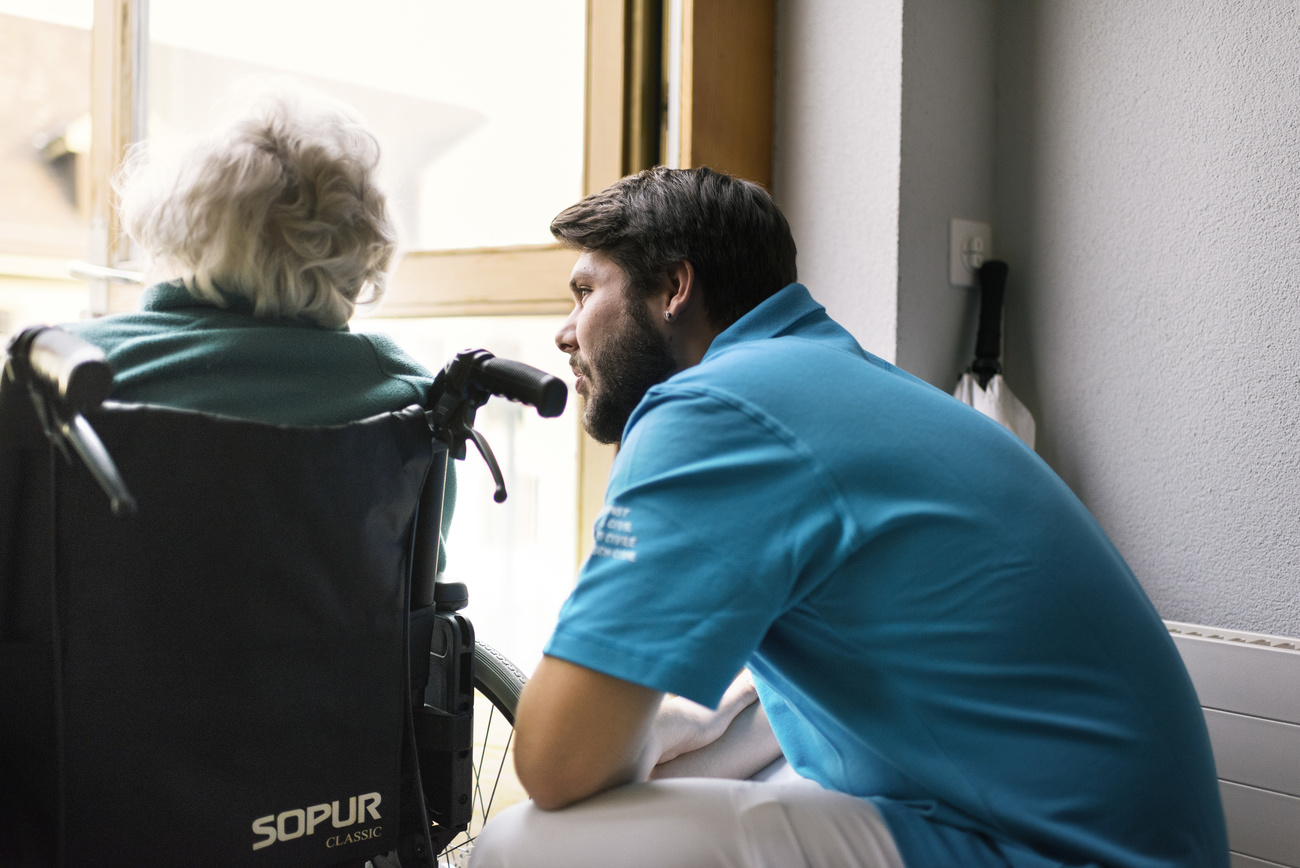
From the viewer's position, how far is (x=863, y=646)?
75 cm

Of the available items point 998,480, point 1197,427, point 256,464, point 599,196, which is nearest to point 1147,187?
point 1197,427

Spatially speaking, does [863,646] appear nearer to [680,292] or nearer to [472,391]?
[472,391]

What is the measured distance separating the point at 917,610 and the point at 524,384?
35cm

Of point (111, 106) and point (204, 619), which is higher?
point (111, 106)

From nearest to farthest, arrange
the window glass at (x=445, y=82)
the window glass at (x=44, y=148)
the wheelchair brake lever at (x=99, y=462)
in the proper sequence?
the wheelchair brake lever at (x=99, y=462) → the window glass at (x=445, y=82) → the window glass at (x=44, y=148)

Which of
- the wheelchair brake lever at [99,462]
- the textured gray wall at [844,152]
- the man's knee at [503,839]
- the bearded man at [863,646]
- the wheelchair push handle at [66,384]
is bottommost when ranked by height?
the man's knee at [503,839]

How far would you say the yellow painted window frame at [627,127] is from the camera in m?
1.72

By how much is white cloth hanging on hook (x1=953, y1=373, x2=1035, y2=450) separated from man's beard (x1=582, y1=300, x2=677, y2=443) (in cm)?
73

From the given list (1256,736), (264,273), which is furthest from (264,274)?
(1256,736)

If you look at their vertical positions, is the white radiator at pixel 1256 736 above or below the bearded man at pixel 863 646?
below

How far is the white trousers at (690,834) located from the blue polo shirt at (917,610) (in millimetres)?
37

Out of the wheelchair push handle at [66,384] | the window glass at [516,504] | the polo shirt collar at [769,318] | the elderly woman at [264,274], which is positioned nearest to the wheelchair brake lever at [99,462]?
A: the wheelchair push handle at [66,384]

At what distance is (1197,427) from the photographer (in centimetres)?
147

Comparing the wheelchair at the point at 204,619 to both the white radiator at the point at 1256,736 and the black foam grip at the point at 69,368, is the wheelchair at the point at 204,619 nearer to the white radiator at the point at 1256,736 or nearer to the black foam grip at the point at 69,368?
the black foam grip at the point at 69,368
